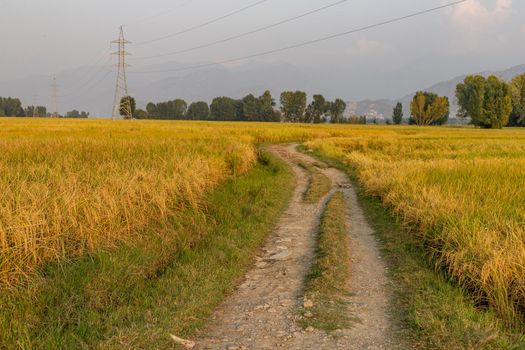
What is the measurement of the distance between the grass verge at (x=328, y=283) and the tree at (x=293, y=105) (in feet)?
369

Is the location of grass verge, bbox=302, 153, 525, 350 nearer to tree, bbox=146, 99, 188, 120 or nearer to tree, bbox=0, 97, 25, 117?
tree, bbox=146, 99, 188, 120

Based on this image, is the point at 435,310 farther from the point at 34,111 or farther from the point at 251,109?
the point at 34,111

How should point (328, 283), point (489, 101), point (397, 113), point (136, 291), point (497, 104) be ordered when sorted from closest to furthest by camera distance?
point (136, 291), point (328, 283), point (497, 104), point (489, 101), point (397, 113)

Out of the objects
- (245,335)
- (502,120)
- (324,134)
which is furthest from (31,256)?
(502,120)

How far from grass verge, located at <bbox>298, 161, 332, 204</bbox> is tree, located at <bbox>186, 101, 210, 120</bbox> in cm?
11466

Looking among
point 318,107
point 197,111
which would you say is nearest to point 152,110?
point 197,111

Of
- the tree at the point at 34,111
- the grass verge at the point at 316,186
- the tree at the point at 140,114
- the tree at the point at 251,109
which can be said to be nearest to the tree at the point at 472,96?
the tree at the point at 251,109

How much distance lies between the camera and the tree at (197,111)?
130 metres

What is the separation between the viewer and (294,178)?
15.9m

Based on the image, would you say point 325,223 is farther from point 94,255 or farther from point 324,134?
point 324,134

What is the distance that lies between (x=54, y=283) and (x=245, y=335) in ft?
8.54

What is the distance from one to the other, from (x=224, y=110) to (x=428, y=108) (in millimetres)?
56305

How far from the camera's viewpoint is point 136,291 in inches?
206

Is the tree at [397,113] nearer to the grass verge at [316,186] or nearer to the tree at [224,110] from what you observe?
the tree at [224,110]
